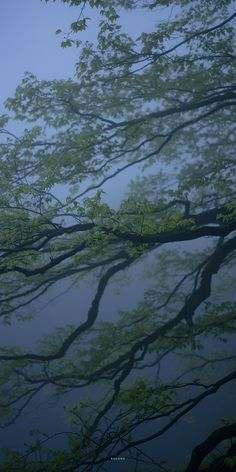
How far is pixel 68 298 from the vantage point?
2892 centimetres

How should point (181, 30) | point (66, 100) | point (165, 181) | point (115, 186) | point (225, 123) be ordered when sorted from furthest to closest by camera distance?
point (115, 186)
point (165, 181)
point (225, 123)
point (66, 100)
point (181, 30)

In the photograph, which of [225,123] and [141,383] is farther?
[225,123]

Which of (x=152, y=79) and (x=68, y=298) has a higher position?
(x=68, y=298)

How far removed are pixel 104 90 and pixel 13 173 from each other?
2.58 meters

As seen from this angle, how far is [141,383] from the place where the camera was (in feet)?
14.5

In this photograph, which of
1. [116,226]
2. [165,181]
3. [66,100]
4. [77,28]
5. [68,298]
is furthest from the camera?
[68,298]

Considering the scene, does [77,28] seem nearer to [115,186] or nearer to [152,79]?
[152,79]

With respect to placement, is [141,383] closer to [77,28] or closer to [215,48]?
[77,28]

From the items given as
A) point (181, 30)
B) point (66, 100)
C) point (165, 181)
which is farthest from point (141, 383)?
point (165, 181)

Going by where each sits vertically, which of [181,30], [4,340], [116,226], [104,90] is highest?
[4,340]

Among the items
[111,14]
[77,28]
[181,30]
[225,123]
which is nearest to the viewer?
[77,28]

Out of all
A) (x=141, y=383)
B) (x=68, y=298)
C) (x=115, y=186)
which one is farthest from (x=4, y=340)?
(x=141, y=383)

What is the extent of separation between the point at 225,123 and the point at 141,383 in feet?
26.8

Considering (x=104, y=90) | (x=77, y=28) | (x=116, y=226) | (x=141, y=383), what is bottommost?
(x=141, y=383)
